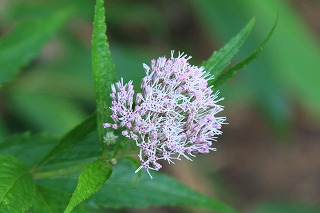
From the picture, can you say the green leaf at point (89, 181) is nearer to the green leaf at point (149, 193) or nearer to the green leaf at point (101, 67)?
the green leaf at point (101, 67)

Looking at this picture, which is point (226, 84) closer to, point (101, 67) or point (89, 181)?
point (101, 67)

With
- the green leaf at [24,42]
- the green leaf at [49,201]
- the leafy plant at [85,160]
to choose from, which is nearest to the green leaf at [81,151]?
the leafy plant at [85,160]

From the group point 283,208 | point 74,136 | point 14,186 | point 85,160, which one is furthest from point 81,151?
point 283,208

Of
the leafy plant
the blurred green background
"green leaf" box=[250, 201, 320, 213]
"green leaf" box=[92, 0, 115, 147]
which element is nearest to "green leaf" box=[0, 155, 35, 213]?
the leafy plant

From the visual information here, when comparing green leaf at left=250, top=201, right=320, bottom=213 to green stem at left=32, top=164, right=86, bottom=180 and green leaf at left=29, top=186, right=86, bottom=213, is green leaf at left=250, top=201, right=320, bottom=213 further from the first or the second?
green leaf at left=29, top=186, right=86, bottom=213

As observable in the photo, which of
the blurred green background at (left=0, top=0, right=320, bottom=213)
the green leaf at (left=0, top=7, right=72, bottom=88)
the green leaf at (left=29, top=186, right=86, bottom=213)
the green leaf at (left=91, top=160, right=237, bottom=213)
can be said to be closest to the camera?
the green leaf at (left=29, top=186, right=86, bottom=213)

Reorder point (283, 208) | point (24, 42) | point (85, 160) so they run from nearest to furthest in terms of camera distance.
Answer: point (85, 160)
point (24, 42)
point (283, 208)
